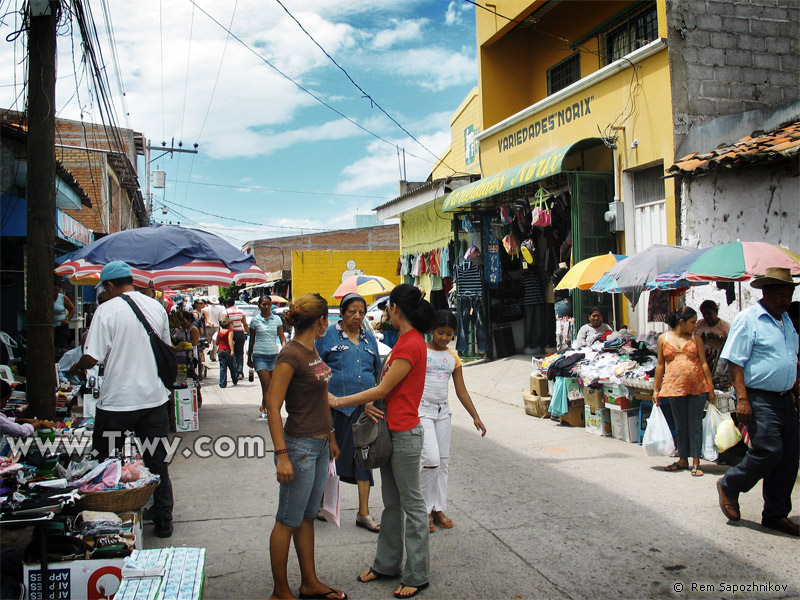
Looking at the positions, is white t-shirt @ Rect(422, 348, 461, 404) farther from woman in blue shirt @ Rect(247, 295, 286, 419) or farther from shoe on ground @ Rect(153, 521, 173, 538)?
woman in blue shirt @ Rect(247, 295, 286, 419)

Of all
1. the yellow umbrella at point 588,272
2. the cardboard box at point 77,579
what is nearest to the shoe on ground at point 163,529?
the cardboard box at point 77,579

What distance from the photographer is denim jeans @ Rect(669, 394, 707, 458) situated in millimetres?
6918

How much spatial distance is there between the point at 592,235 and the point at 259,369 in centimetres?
622

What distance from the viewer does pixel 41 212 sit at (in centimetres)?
608

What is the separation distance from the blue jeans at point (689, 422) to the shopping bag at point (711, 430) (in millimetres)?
60

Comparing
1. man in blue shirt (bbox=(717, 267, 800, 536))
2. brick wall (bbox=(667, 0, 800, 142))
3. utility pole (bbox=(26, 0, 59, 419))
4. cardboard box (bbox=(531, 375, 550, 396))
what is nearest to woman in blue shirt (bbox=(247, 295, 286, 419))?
utility pole (bbox=(26, 0, 59, 419))

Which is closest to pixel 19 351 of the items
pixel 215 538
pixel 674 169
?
pixel 215 538

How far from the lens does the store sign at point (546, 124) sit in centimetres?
1254

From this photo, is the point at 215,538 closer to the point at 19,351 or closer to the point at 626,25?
the point at 19,351

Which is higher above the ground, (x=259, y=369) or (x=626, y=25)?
(x=626, y=25)

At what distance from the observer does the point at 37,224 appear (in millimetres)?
6051

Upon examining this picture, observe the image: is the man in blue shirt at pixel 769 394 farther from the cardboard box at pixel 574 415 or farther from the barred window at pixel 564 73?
the barred window at pixel 564 73

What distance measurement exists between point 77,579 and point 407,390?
215 cm

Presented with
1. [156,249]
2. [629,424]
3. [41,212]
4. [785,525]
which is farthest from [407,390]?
[156,249]
